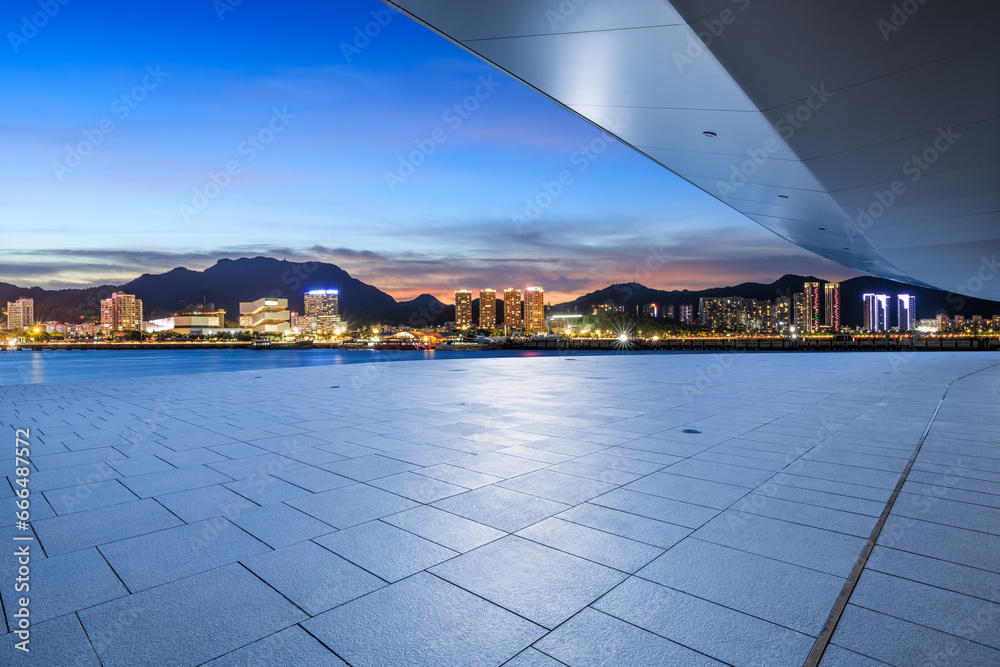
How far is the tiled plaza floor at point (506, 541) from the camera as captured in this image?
2.69m

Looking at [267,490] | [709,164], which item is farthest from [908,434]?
[267,490]

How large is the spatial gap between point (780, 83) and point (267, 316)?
190 m

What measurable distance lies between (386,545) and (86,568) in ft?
6.59

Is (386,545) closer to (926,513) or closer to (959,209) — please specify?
(926,513)

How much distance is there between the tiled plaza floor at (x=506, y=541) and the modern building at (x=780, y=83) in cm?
493

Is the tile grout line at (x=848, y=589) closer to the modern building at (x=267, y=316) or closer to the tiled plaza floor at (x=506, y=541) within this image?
the tiled plaza floor at (x=506, y=541)

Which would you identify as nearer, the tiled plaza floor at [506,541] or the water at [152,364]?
the tiled plaza floor at [506,541]

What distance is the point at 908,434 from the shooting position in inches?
298

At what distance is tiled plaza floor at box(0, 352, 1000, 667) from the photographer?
2.69m

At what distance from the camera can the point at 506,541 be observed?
3.91m

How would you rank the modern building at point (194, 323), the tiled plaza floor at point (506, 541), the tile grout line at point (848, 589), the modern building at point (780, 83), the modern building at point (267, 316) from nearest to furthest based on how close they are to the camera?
1. the tile grout line at point (848, 589)
2. the tiled plaza floor at point (506, 541)
3. the modern building at point (780, 83)
4. the modern building at point (267, 316)
5. the modern building at point (194, 323)

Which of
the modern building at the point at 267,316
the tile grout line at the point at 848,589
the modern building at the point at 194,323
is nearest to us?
the tile grout line at the point at 848,589

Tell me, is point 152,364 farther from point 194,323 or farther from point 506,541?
point 194,323

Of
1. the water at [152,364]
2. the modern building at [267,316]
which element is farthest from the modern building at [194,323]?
the water at [152,364]
